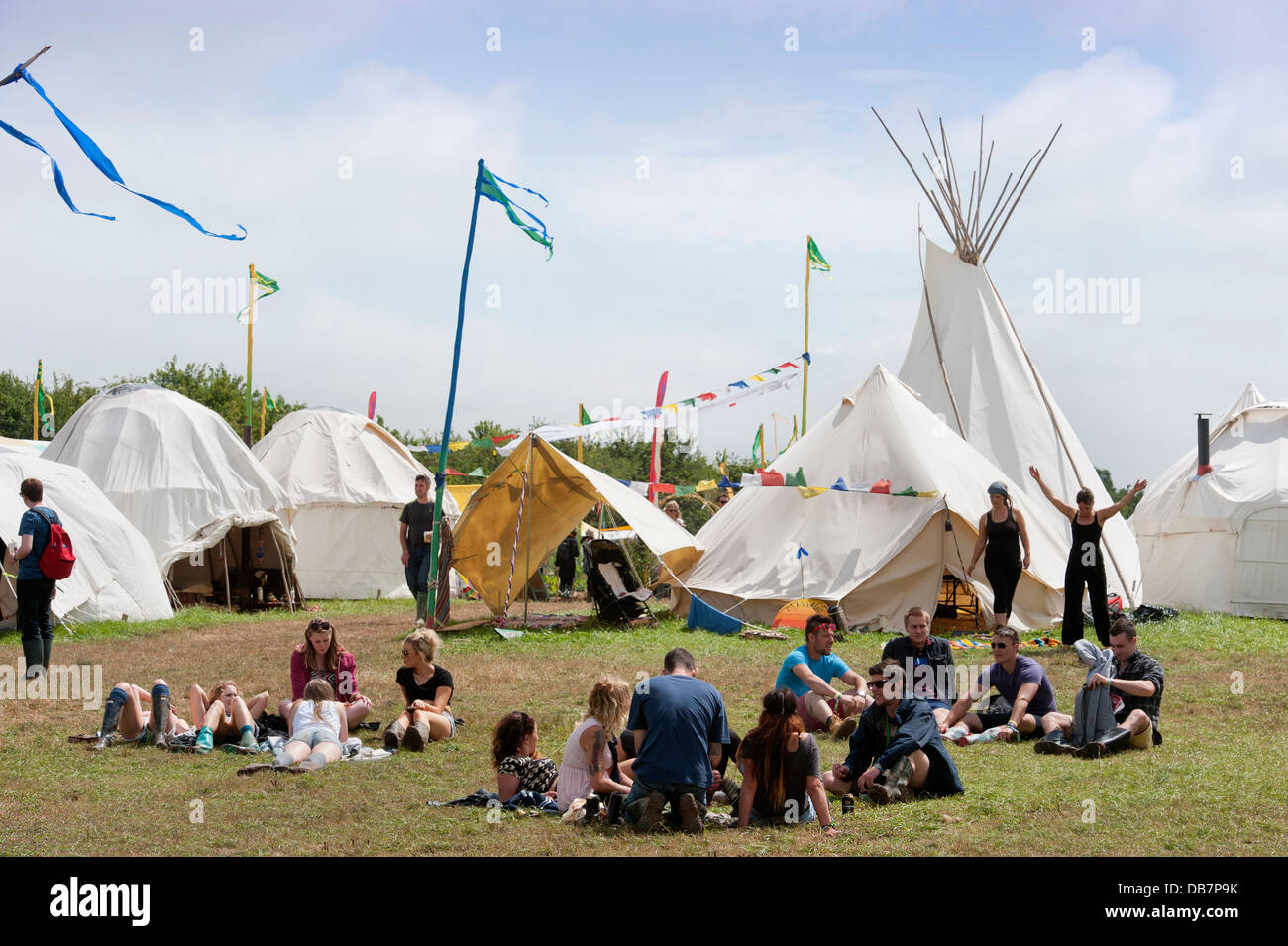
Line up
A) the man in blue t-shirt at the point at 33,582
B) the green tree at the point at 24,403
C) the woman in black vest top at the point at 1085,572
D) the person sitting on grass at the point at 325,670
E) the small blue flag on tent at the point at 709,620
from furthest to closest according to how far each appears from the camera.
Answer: the green tree at the point at 24,403, the small blue flag on tent at the point at 709,620, the woman in black vest top at the point at 1085,572, the man in blue t-shirt at the point at 33,582, the person sitting on grass at the point at 325,670

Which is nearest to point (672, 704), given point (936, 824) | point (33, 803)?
point (936, 824)

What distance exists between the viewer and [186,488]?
18.7 meters

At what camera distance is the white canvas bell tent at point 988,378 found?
1678cm

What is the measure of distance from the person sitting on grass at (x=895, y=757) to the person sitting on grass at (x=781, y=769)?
69 cm

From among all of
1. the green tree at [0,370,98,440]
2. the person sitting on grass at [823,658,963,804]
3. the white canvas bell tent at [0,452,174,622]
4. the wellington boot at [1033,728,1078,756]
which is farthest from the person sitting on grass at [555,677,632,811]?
the green tree at [0,370,98,440]

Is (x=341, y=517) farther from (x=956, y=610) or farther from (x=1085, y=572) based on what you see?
(x=1085, y=572)

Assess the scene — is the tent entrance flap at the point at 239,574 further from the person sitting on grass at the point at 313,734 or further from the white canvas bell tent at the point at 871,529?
the person sitting on grass at the point at 313,734

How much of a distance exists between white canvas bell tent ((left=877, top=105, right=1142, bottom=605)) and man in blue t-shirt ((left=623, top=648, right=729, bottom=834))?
10682 mm

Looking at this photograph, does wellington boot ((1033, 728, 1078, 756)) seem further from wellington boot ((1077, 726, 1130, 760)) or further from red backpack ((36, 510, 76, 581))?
red backpack ((36, 510, 76, 581))

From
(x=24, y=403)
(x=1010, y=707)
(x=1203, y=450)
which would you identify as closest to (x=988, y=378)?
(x=1203, y=450)

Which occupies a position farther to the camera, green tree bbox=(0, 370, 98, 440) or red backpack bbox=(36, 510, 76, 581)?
green tree bbox=(0, 370, 98, 440)

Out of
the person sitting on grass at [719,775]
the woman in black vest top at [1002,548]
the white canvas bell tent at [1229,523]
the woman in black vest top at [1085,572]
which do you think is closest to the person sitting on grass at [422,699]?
the person sitting on grass at [719,775]

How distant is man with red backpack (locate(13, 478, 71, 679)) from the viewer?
10.1m
